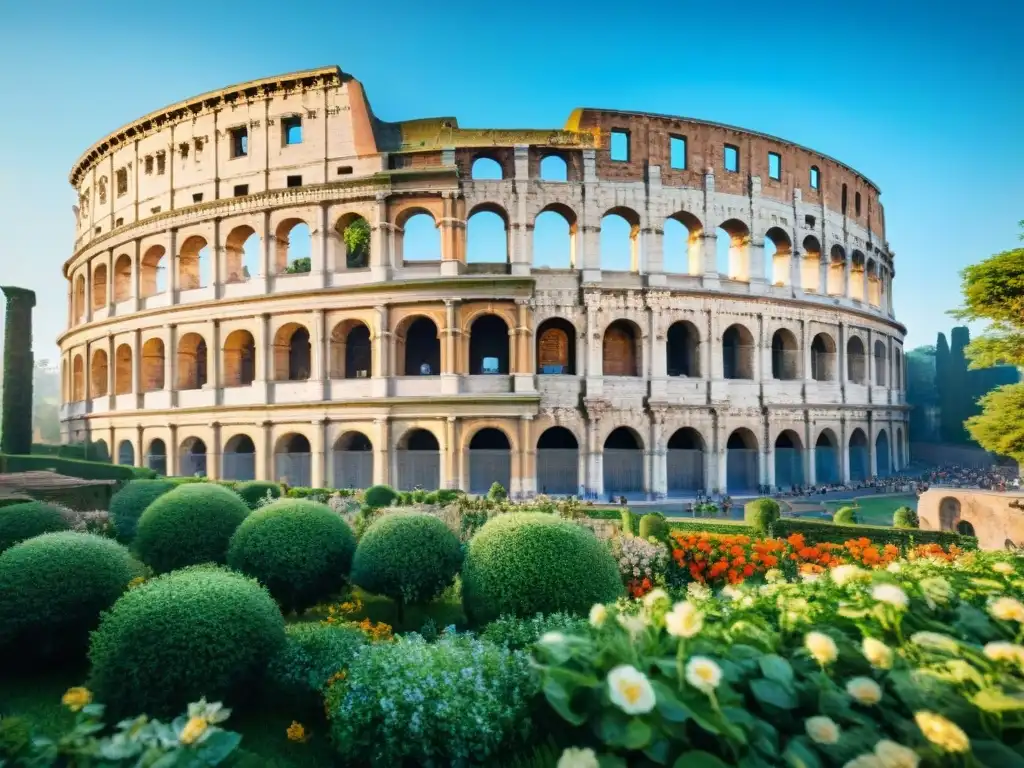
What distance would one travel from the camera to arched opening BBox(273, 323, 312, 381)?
82.0 ft

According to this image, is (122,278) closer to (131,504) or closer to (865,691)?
(131,504)

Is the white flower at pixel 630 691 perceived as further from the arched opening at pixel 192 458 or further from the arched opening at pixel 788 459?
the arched opening at pixel 192 458

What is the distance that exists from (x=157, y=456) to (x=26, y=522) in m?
19.6

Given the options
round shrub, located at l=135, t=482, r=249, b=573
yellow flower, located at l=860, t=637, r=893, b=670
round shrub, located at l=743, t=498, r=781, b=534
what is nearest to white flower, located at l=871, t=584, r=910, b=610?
yellow flower, located at l=860, t=637, r=893, b=670

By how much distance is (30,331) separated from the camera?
3002 centimetres

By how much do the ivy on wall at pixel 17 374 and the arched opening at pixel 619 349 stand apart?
29.4m

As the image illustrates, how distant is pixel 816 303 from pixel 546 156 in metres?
15.0

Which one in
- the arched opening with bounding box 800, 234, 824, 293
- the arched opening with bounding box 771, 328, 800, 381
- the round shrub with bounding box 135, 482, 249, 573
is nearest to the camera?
the round shrub with bounding box 135, 482, 249, 573

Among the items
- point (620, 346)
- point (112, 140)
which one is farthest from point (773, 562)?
point (112, 140)

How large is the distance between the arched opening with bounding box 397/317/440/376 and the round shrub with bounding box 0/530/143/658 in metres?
18.2

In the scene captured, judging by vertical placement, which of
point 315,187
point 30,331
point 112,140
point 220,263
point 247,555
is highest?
point 112,140

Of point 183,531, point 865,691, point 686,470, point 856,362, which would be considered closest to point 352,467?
point 183,531

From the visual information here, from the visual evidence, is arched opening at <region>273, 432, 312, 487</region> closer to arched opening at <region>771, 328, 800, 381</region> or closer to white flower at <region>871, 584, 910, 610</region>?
arched opening at <region>771, 328, 800, 381</region>

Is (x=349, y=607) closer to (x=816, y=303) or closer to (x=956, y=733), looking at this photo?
(x=956, y=733)
